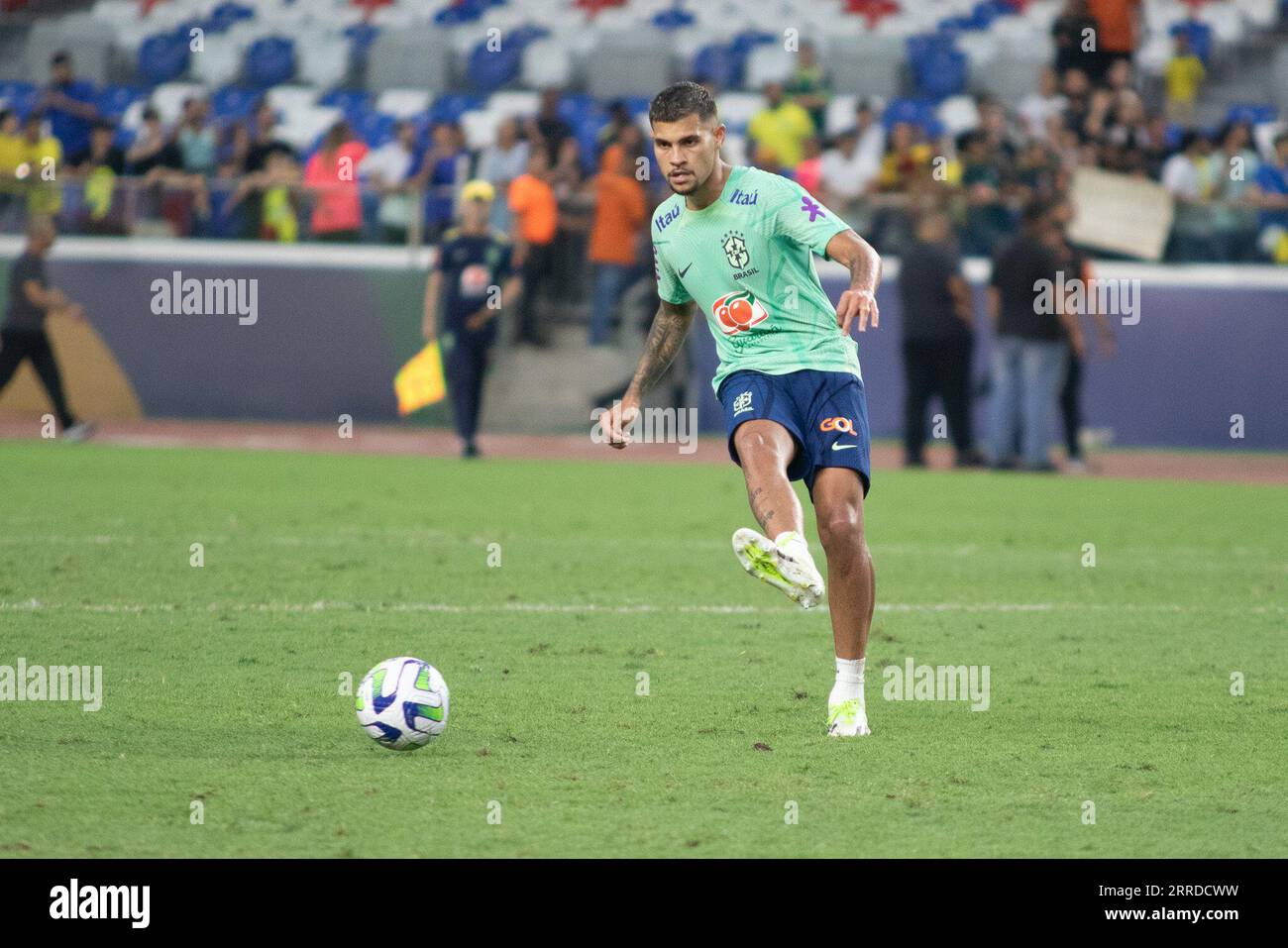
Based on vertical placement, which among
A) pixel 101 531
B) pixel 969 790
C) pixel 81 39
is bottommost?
pixel 969 790

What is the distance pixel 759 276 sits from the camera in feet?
22.2

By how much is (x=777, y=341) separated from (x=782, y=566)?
46.1 inches

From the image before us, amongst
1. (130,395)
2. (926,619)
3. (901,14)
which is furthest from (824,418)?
(901,14)

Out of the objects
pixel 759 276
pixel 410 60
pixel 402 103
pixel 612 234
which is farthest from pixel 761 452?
pixel 410 60

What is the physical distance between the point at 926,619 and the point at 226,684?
12.3 feet

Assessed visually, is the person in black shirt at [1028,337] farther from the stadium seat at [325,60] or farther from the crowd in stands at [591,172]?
the stadium seat at [325,60]

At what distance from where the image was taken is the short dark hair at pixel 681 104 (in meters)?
6.51

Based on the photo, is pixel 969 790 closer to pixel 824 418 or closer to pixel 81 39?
pixel 824 418

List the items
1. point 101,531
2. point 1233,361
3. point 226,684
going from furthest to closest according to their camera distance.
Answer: point 1233,361 → point 101,531 → point 226,684

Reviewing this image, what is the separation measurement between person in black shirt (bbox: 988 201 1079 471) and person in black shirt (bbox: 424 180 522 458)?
4.70m

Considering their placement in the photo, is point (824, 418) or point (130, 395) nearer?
point (824, 418)

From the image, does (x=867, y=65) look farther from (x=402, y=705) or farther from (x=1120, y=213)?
(x=402, y=705)

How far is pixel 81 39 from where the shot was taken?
25.8m

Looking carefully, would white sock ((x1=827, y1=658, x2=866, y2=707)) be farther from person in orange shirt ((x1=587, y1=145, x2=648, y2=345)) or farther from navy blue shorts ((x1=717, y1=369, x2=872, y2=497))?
person in orange shirt ((x1=587, y1=145, x2=648, y2=345))
